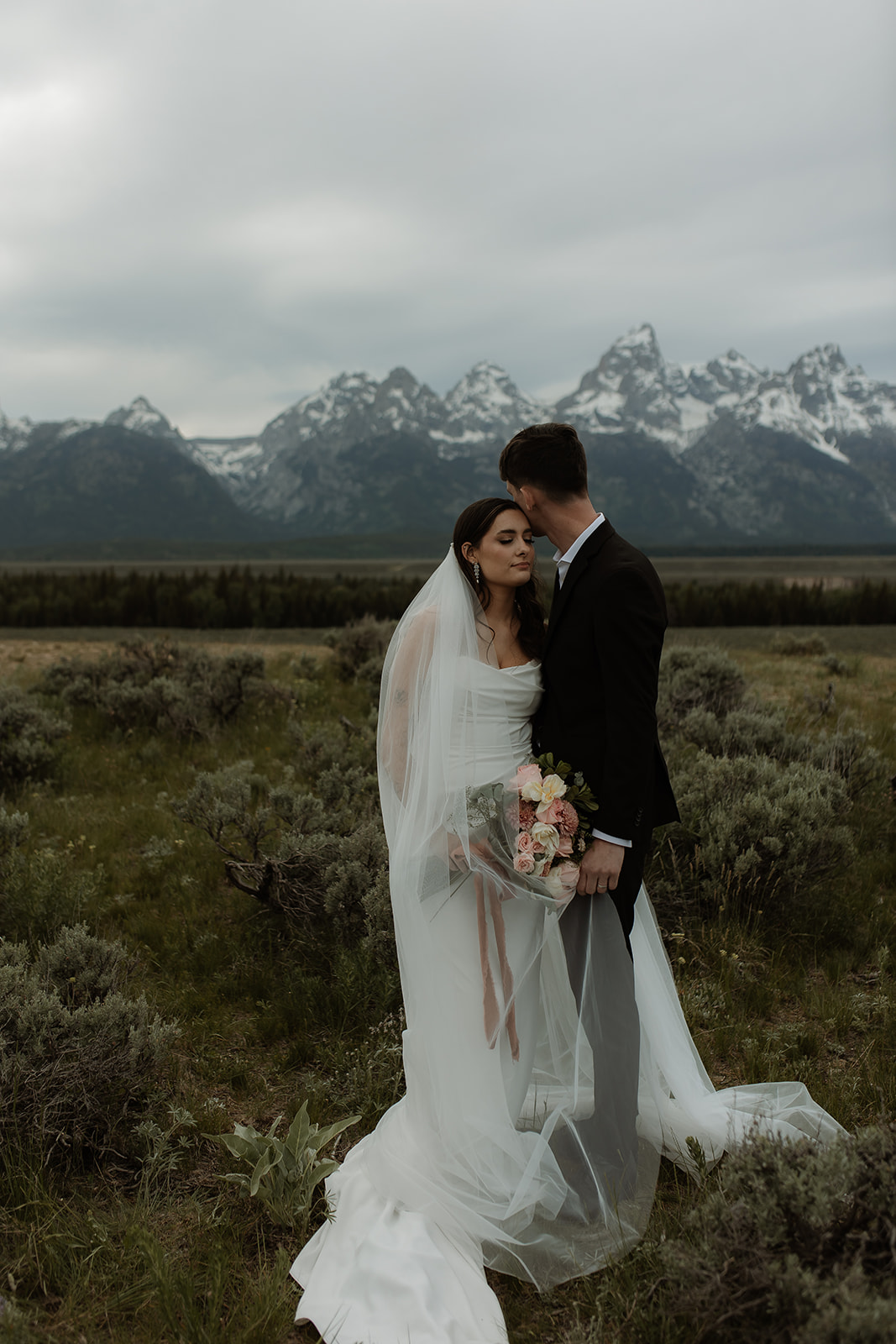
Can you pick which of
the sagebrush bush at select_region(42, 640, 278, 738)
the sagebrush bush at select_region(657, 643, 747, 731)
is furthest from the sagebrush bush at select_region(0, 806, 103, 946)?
the sagebrush bush at select_region(657, 643, 747, 731)

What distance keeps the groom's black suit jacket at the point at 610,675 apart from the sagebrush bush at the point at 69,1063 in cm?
210

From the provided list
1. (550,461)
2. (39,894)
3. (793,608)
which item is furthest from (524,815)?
(793,608)

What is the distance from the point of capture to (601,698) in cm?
294

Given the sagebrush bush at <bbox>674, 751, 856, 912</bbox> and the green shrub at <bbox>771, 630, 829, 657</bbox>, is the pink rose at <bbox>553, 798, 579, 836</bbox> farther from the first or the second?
the green shrub at <bbox>771, 630, 829, 657</bbox>

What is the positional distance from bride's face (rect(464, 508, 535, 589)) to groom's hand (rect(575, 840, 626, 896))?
3.39 feet

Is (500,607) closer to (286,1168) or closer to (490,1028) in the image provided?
(490,1028)

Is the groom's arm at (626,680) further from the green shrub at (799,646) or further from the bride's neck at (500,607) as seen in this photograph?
the green shrub at (799,646)

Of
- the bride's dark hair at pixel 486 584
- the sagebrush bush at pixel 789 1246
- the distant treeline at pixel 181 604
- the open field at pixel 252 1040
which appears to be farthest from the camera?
the distant treeline at pixel 181 604

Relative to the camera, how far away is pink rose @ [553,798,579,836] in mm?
2801

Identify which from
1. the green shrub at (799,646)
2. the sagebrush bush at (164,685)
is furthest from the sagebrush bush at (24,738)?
the green shrub at (799,646)

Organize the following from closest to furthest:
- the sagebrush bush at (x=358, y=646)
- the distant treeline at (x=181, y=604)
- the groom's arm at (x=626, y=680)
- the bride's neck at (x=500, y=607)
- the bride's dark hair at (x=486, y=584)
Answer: the groom's arm at (x=626, y=680) < the bride's dark hair at (x=486, y=584) < the bride's neck at (x=500, y=607) < the sagebrush bush at (x=358, y=646) < the distant treeline at (x=181, y=604)

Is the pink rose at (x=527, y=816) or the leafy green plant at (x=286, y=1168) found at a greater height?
the pink rose at (x=527, y=816)

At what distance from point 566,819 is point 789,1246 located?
130cm

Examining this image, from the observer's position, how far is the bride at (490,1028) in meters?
2.83
